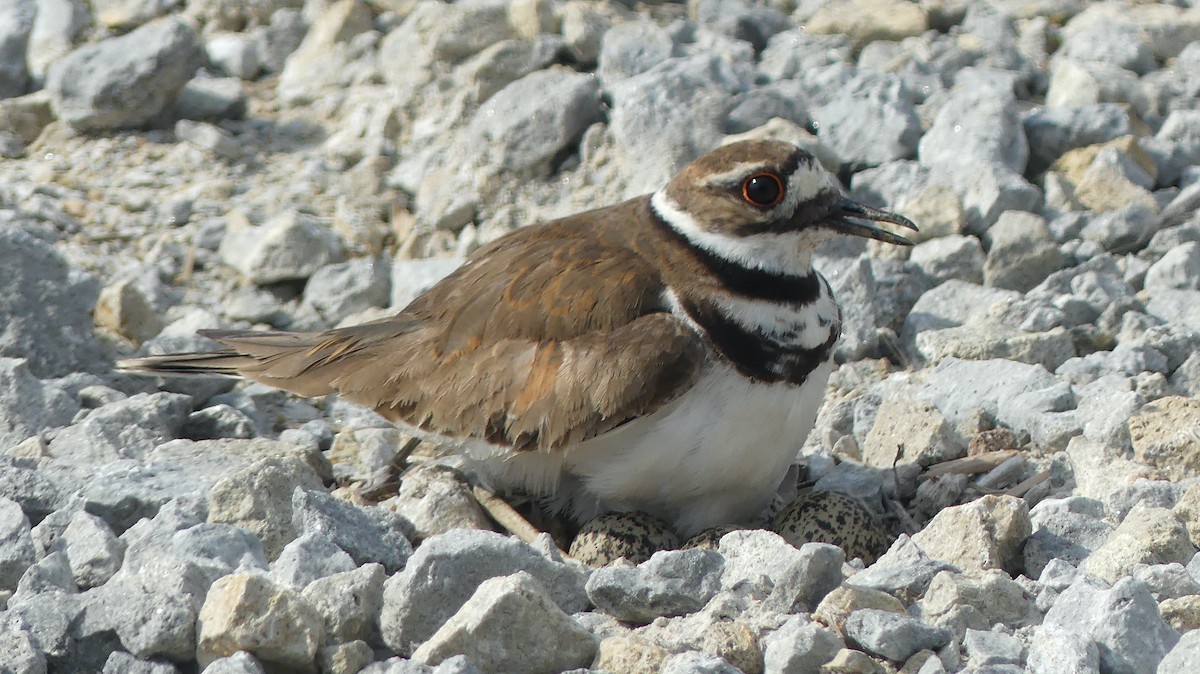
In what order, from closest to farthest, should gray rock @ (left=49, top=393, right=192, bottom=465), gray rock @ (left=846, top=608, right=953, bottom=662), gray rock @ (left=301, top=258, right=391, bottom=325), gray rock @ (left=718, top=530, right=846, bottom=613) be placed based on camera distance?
gray rock @ (left=846, top=608, right=953, bottom=662), gray rock @ (left=718, top=530, right=846, bottom=613), gray rock @ (left=49, top=393, right=192, bottom=465), gray rock @ (left=301, top=258, right=391, bottom=325)

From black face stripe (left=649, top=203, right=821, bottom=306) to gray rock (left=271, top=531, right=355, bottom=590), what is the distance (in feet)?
4.59

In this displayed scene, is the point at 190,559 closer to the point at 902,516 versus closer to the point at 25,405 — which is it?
the point at 25,405

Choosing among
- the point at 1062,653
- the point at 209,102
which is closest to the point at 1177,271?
the point at 1062,653

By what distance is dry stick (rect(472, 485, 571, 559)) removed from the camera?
4477mm

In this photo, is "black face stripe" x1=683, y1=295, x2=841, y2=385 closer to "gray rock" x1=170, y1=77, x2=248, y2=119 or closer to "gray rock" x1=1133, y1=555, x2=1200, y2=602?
"gray rock" x1=1133, y1=555, x2=1200, y2=602

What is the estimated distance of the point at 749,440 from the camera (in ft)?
14.1

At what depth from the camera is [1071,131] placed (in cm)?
654

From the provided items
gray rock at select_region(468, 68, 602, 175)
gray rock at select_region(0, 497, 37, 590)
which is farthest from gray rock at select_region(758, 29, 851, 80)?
gray rock at select_region(0, 497, 37, 590)

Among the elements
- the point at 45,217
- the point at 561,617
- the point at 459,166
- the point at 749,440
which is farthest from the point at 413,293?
the point at 561,617

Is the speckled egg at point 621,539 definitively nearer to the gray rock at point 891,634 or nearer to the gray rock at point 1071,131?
the gray rock at point 891,634

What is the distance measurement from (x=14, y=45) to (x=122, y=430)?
368 cm

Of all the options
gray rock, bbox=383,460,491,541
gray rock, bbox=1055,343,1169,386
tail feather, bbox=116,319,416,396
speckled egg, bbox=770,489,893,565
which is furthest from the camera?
gray rock, bbox=1055,343,1169,386

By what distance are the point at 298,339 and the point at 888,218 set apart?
192cm

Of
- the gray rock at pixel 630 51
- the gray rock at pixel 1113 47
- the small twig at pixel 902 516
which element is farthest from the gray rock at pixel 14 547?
the gray rock at pixel 1113 47
